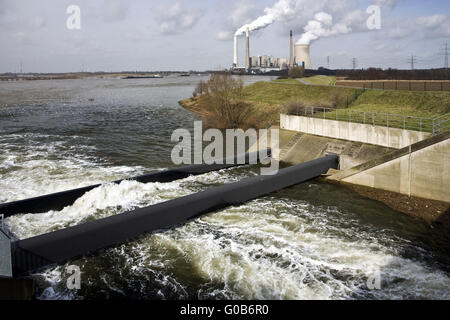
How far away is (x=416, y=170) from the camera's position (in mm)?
15203

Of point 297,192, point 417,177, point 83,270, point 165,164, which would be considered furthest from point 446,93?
point 83,270

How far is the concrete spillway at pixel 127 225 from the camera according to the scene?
9.80 metres

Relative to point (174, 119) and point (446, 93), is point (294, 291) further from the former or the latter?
point (174, 119)

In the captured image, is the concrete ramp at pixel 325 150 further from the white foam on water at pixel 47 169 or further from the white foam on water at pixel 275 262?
the white foam on water at pixel 47 169

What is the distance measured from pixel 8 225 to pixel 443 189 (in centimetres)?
1612

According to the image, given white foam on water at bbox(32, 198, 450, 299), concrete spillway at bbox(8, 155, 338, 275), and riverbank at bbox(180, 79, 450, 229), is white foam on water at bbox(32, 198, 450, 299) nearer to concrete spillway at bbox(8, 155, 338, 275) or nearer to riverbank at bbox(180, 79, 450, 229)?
concrete spillway at bbox(8, 155, 338, 275)

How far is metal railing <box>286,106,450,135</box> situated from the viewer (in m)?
18.2

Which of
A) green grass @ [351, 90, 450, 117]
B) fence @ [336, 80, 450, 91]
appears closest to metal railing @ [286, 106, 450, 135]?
green grass @ [351, 90, 450, 117]

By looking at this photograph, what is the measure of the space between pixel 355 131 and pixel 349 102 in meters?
19.5

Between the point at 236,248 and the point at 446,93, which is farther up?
the point at 446,93

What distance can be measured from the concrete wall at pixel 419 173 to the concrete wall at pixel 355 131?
1639 mm

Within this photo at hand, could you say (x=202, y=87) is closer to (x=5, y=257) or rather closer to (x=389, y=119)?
(x=389, y=119)

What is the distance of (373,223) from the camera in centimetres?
1323

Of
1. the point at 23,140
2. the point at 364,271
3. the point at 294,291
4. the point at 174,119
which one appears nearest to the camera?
the point at 294,291
